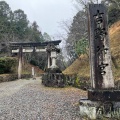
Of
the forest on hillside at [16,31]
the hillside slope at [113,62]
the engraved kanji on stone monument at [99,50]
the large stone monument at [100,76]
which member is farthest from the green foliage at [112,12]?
the large stone monument at [100,76]

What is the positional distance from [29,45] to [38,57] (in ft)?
44.4

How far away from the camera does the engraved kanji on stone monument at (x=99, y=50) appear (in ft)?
22.6

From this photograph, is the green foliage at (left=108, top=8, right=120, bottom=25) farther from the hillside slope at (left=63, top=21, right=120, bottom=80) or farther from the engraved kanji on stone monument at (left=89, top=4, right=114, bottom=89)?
the engraved kanji on stone monument at (left=89, top=4, right=114, bottom=89)

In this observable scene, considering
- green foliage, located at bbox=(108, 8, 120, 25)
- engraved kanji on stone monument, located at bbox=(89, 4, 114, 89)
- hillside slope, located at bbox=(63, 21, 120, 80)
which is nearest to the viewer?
engraved kanji on stone monument, located at bbox=(89, 4, 114, 89)

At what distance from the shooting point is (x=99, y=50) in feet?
23.2

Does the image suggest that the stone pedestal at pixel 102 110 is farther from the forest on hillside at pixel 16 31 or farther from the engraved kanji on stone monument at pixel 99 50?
the forest on hillside at pixel 16 31

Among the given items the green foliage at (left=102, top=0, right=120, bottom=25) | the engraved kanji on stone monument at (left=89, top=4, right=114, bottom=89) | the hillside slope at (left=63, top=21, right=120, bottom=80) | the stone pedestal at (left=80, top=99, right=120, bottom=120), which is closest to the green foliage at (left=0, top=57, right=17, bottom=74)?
the hillside slope at (left=63, top=21, right=120, bottom=80)

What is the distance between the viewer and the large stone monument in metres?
6.46

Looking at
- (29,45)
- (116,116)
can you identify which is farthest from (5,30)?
(116,116)

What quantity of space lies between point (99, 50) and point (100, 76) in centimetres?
86

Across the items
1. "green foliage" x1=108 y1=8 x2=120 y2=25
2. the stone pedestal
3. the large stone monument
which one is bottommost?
the stone pedestal

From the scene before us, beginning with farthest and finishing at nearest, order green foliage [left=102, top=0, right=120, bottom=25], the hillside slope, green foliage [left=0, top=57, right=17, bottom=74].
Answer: green foliage [left=102, top=0, right=120, bottom=25]
green foliage [left=0, top=57, right=17, bottom=74]
the hillside slope

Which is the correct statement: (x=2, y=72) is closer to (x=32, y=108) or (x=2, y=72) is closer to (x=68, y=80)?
(x=68, y=80)

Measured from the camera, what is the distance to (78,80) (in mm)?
14852
